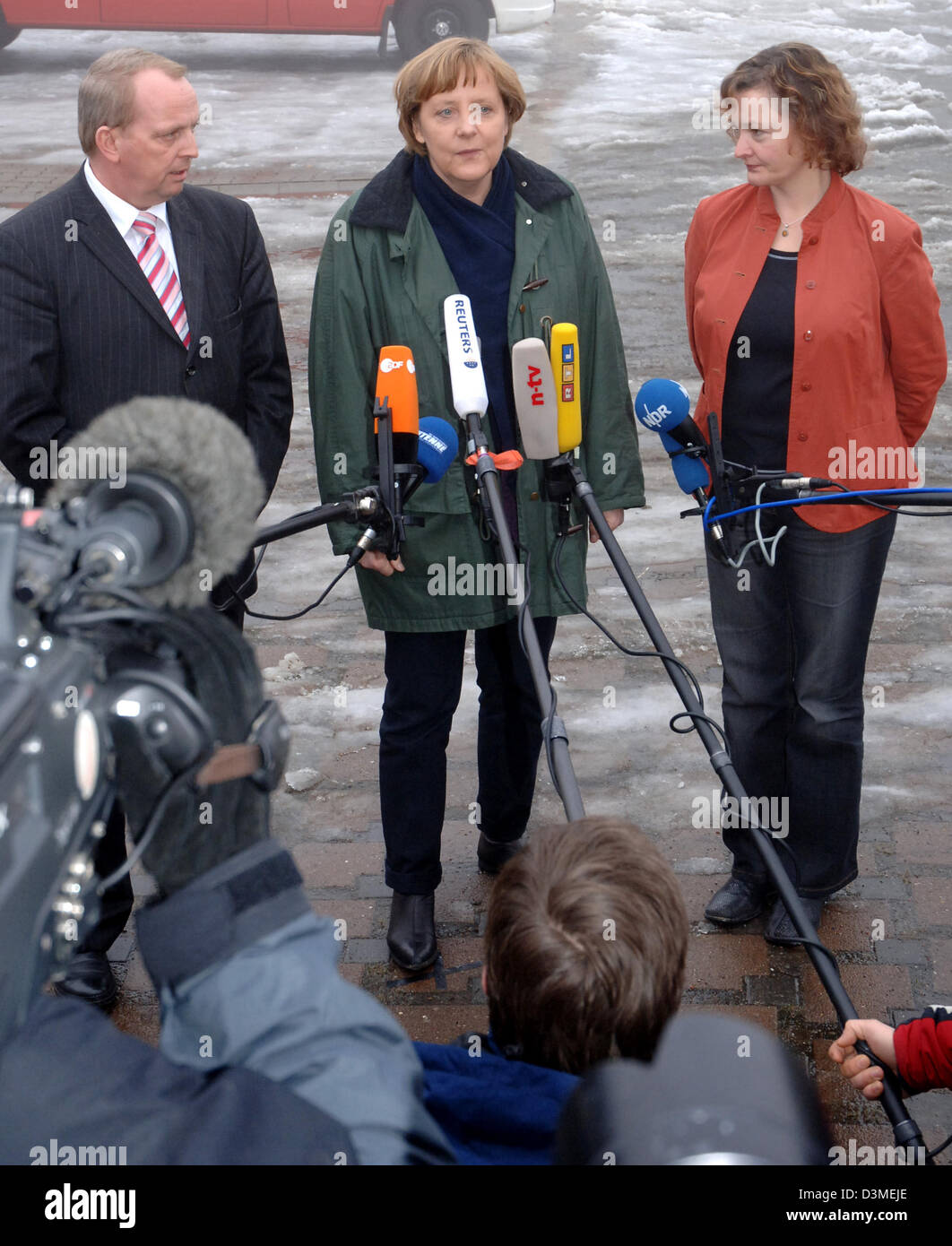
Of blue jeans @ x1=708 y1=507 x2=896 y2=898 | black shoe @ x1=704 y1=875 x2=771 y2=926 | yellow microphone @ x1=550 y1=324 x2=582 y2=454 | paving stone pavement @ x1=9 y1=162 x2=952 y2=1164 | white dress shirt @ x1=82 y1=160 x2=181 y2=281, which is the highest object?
white dress shirt @ x1=82 y1=160 x2=181 y2=281

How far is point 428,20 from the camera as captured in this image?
14227 mm

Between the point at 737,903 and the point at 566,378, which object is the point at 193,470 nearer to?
the point at 566,378

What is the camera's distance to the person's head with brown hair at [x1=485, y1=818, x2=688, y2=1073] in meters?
1.60

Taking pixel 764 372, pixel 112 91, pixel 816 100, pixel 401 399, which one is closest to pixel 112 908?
pixel 401 399

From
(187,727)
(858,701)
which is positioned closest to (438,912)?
(858,701)

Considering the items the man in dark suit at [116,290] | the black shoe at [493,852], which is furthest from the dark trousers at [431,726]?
the man in dark suit at [116,290]

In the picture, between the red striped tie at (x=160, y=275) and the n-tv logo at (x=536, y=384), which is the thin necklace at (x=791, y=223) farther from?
the red striped tie at (x=160, y=275)

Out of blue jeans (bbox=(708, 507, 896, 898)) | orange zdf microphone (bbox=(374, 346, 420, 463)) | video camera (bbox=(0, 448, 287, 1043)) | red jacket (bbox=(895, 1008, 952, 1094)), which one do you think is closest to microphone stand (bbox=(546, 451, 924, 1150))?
red jacket (bbox=(895, 1008, 952, 1094))

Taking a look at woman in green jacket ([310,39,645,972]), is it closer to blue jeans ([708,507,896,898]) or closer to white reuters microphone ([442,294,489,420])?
white reuters microphone ([442,294,489,420])

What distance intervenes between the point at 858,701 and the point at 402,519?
1.29 m

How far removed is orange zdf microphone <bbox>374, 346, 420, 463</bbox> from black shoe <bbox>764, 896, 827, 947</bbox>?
1521mm

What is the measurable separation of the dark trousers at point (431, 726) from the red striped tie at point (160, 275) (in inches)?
35.1

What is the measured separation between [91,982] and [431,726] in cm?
102
